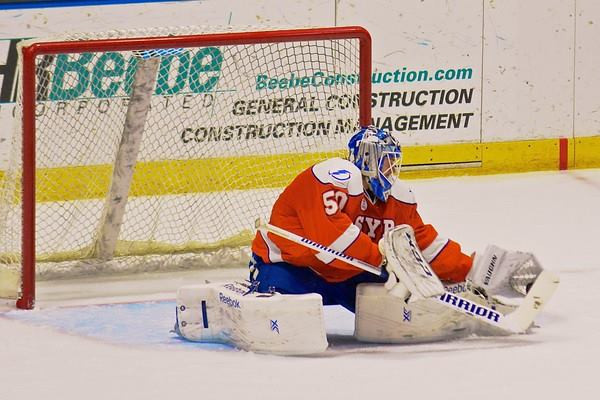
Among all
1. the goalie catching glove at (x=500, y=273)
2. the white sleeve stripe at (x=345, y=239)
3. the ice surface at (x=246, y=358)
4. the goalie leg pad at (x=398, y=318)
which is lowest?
the ice surface at (x=246, y=358)

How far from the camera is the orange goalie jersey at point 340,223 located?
5785 millimetres

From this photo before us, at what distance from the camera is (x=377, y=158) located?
5902 millimetres

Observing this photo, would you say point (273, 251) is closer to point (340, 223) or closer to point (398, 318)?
point (340, 223)

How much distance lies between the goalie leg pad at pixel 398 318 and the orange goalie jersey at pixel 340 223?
0.13 m

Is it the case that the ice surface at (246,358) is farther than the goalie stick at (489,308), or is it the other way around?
the goalie stick at (489,308)

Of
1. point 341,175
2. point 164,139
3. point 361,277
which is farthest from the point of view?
point 164,139

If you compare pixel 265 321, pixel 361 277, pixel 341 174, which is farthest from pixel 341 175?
pixel 265 321

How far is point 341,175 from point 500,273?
30.3 inches

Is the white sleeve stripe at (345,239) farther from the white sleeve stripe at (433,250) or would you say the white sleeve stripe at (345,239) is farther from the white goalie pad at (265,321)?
the white sleeve stripe at (433,250)

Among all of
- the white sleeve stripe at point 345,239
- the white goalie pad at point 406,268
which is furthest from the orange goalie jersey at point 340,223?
the white goalie pad at point 406,268

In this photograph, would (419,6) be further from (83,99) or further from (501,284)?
(501,284)

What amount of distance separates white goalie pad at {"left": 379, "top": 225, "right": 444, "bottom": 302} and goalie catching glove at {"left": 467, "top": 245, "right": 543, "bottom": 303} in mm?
402

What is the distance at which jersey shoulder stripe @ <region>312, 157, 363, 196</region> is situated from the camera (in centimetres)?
580

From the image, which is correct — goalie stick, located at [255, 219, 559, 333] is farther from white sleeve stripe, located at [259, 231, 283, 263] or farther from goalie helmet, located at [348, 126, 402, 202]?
goalie helmet, located at [348, 126, 402, 202]
